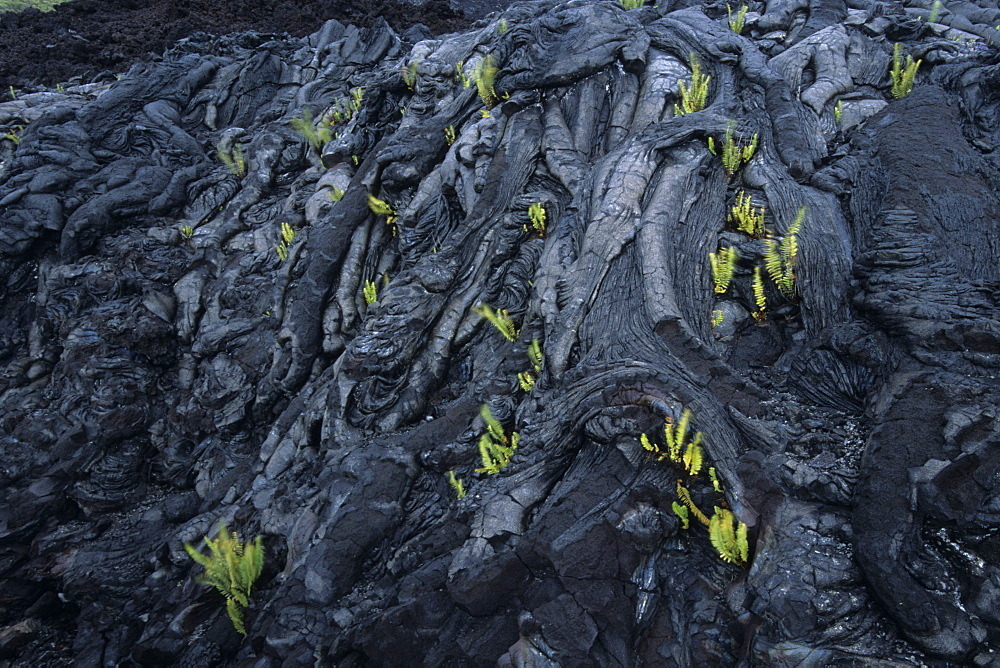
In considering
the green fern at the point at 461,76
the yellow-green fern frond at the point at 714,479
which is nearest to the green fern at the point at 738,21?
the green fern at the point at 461,76

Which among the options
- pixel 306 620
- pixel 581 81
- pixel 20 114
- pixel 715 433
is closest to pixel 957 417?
pixel 715 433

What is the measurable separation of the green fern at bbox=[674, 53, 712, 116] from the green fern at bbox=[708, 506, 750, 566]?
5215 millimetres

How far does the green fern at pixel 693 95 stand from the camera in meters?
7.25

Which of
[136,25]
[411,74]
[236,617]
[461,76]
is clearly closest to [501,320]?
[236,617]

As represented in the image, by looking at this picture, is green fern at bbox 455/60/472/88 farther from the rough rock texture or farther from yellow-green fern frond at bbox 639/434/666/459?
yellow-green fern frond at bbox 639/434/666/459

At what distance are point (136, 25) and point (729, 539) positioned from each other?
67.3 ft

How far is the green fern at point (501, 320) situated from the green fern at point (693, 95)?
11.3 ft

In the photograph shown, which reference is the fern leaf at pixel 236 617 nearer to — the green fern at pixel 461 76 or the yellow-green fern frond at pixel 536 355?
the yellow-green fern frond at pixel 536 355

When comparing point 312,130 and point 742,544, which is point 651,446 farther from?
point 312,130

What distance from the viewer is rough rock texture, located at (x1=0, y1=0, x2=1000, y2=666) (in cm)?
391

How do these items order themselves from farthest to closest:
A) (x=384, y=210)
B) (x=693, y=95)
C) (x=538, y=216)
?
(x=384, y=210)
(x=693, y=95)
(x=538, y=216)

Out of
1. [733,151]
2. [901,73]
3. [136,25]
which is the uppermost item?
[136,25]

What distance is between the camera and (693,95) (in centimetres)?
734

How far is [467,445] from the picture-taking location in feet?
18.9
